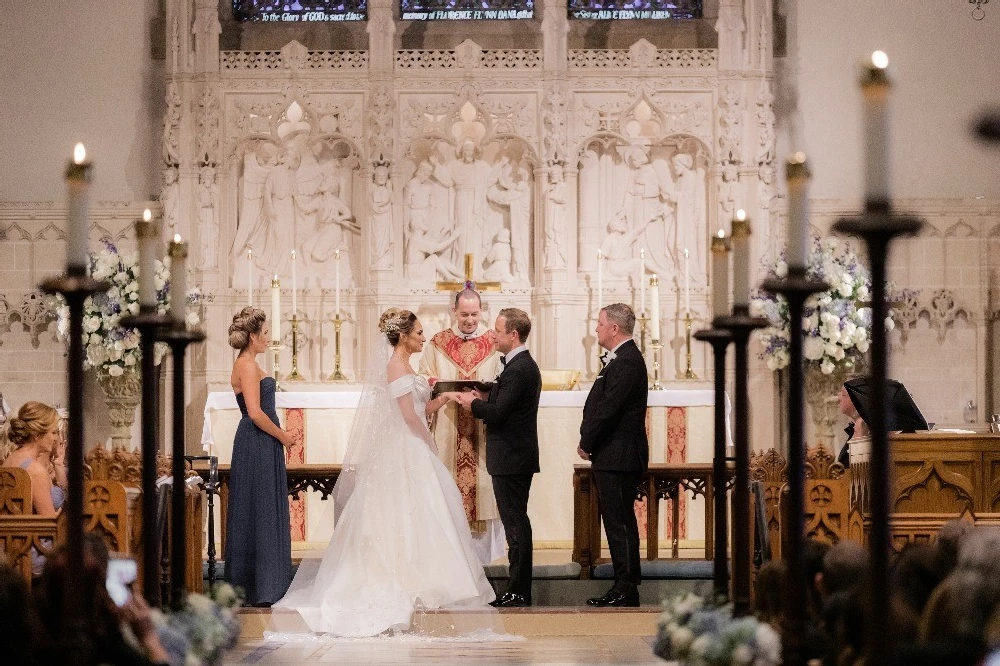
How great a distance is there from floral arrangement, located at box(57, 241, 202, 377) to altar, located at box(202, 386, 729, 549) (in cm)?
115

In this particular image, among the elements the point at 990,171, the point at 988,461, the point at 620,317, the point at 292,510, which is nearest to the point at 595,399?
the point at 620,317

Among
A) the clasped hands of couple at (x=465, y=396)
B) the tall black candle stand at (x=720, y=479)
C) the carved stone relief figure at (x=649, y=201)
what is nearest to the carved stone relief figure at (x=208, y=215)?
the carved stone relief figure at (x=649, y=201)

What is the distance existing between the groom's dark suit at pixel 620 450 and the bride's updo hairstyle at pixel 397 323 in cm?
115

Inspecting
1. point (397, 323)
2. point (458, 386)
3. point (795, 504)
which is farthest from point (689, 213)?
point (795, 504)

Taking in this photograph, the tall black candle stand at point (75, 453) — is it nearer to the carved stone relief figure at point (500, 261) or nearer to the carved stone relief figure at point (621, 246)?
the carved stone relief figure at point (500, 261)

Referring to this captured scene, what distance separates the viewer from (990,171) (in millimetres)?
12609

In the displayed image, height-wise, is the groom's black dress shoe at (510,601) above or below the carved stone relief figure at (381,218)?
below

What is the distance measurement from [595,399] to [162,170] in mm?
5874

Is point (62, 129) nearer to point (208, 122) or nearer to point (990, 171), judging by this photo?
point (208, 122)

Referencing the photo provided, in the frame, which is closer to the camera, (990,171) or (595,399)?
(595,399)

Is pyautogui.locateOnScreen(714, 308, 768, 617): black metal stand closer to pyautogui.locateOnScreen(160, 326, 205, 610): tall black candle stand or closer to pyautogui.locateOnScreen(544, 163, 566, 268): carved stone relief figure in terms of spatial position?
pyautogui.locateOnScreen(160, 326, 205, 610): tall black candle stand

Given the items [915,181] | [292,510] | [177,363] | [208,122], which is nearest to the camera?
[177,363]

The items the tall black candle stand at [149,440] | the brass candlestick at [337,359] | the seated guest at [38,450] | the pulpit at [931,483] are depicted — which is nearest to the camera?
the tall black candle stand at [149,440]

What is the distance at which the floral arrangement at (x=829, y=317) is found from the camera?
11.0m
